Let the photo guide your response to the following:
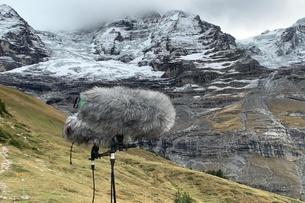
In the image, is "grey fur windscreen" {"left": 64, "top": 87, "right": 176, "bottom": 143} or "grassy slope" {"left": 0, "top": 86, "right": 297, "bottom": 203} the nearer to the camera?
"grey fur windscreen" {"left": 64, "top": 87, "right": 176, "bottom": 143}

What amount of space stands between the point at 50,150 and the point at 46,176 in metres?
28.2

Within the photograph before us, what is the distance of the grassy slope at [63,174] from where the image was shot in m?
35.2

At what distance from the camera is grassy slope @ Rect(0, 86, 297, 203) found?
116ft

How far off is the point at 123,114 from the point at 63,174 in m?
35.6

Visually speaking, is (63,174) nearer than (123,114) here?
No

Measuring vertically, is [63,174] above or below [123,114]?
below

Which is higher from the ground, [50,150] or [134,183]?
[50,150]

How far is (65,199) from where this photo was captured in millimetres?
31562

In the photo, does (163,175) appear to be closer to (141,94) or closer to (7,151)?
(7,151)

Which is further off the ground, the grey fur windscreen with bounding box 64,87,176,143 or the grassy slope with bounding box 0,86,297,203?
the grey fur windscreen with bounding box 64,87,176,143

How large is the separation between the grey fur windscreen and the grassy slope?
6.51 feet

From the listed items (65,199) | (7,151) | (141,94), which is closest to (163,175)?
(7,151)

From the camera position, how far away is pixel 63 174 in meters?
50.5

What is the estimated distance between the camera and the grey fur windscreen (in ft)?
53.6
